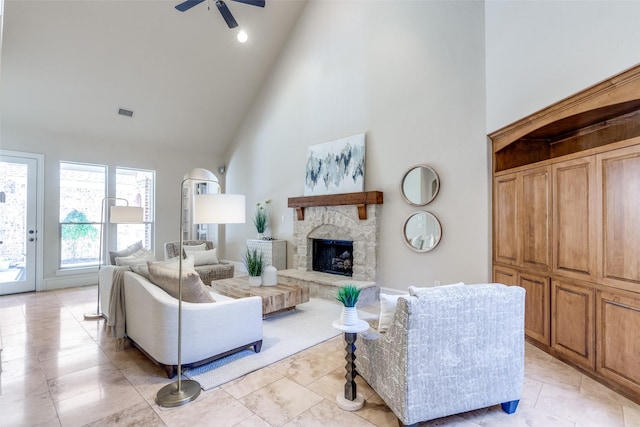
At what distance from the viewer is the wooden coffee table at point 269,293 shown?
388 cm

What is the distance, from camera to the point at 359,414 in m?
2.17

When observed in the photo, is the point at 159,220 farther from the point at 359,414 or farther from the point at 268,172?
the point at 359,414

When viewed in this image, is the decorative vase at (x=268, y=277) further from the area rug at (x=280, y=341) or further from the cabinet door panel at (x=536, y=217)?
the cabinet door panel at (x=536, y=217)

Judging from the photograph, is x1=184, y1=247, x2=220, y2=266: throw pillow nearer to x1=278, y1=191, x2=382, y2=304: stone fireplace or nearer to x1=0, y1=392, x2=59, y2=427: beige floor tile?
x1=278, y1=191, x2=382, y2=304: stone fireplace

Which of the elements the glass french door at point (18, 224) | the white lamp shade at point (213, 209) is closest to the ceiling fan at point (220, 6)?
the white lamp shade at point (213, 209)

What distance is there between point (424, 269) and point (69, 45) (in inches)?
250

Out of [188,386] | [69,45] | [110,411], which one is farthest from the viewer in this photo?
[69,45]

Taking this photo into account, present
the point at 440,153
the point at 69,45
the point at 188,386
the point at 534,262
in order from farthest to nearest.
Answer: the point at 69,45, the point at 440,153, the point at 534,262, the point at 188,386

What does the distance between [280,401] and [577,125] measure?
388 cm

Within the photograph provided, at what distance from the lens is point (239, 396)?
7.85ft

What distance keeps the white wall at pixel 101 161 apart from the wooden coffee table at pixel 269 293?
12.1 ft

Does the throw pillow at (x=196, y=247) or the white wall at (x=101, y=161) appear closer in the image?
the white wall at (x=101, y=161)

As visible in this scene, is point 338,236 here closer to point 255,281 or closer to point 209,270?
point 255,281

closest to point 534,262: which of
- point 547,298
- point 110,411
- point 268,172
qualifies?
point 547,298
